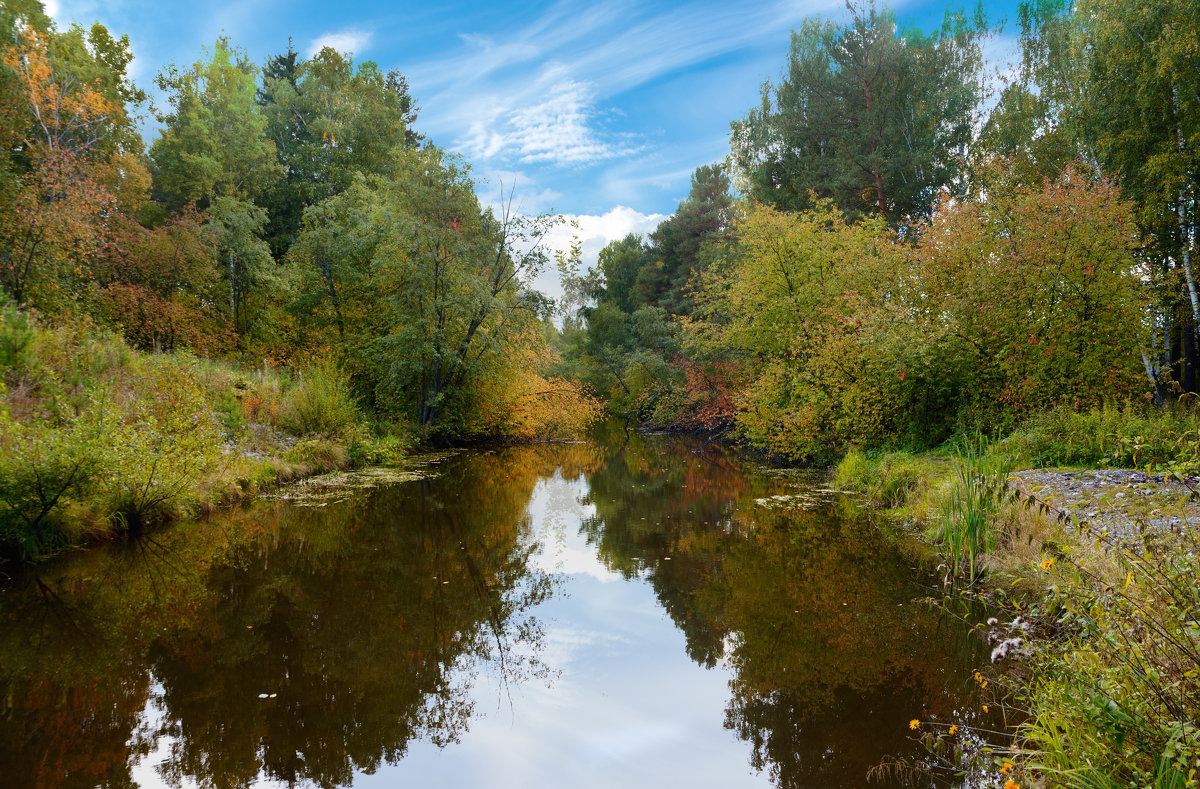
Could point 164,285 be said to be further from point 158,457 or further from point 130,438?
point 130,438

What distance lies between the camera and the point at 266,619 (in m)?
5.12

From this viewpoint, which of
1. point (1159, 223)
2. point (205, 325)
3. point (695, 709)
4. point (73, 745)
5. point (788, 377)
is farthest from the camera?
point (205, 325)

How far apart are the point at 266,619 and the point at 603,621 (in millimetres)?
2928

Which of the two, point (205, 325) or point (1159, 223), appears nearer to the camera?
point (1159, 223)

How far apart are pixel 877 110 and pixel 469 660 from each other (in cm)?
2235

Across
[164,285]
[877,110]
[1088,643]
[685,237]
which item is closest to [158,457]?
[1088,643]

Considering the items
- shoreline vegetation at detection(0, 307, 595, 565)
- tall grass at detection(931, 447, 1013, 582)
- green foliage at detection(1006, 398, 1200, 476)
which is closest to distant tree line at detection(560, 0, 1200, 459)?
green foliage at detection(1006, 398, 1200, 476)

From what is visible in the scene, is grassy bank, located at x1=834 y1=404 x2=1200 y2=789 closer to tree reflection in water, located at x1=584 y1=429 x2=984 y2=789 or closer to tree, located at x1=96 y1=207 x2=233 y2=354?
tree reflection in water, located at x1=584 y1=429 x2=984 y2=789

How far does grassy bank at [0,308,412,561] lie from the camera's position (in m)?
6.02

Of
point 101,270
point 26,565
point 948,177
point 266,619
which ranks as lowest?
point 266,619

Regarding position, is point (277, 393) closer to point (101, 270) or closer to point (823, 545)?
point (101, 270)

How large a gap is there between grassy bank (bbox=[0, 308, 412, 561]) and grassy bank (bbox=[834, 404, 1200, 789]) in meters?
7.86

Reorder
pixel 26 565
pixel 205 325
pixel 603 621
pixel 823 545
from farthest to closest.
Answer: pixel 205 325 → pixel 823 545 → pixel 26 565 → pixel 603 621

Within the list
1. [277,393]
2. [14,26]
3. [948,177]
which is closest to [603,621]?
[277,393]
